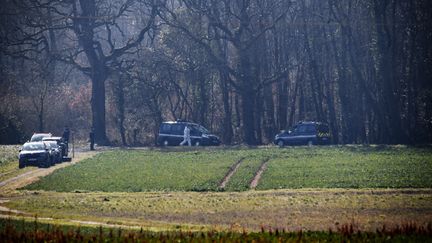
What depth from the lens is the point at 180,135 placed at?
68.9 meters

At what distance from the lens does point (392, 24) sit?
67.1 m

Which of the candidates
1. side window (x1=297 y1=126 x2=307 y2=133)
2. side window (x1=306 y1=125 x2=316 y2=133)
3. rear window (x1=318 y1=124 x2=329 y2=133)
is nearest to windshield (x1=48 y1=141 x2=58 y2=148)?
side window (x1=297 y1=126 x2=307 y2=133)

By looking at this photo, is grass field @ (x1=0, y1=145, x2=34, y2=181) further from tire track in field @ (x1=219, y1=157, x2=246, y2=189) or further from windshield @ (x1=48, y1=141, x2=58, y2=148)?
tire track in field @ (x1=219, y1=157, x2=246, y2=189)

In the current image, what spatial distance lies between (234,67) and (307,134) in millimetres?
15196

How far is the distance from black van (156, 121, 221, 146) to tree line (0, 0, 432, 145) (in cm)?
355

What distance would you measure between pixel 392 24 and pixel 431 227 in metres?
49.8

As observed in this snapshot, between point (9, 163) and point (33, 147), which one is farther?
point (9, 163)

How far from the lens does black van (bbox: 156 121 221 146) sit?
226 feet

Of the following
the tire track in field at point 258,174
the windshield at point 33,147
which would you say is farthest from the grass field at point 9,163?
the tire track in field at point 258,174

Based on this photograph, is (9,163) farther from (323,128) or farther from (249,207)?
(249,207)

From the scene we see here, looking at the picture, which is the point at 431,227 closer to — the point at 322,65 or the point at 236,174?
the point at 236,174

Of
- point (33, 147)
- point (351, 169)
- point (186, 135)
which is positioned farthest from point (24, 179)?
point (186, 135)

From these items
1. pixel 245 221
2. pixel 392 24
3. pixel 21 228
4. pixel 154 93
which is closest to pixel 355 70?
pixel 392 24

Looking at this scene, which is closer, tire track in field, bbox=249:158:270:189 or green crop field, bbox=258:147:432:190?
green crop field, bbox=258:147:432:190
